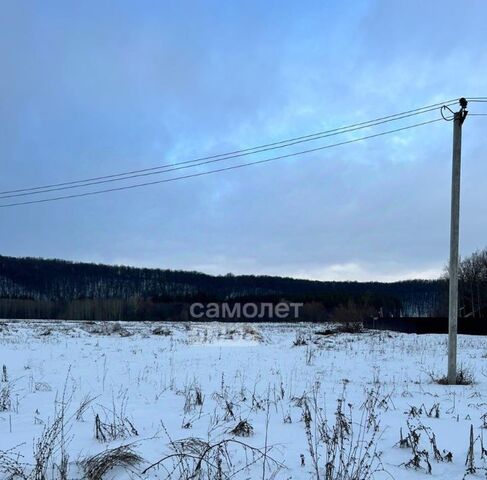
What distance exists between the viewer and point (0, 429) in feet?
17.5

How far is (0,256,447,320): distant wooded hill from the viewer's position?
348 ft

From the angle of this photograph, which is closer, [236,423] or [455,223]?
[236,423]

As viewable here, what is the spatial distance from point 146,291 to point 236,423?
14599cm

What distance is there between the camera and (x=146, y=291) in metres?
148

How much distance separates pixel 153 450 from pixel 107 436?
79cm

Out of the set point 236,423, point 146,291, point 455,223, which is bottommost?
point 146,291

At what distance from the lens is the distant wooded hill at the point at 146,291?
10594cm

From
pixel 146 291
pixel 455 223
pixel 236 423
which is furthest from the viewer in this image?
pixel 146 291

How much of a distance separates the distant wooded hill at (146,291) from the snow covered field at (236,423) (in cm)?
9045

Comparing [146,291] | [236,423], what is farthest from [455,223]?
[146,291]

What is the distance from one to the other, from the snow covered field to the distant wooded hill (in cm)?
9045

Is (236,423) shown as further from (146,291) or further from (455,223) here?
(146,291)

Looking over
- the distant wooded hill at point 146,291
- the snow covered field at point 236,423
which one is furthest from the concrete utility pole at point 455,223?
the distant wooded hill at point 146,291

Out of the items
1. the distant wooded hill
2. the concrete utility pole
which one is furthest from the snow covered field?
the distant wooded hill
